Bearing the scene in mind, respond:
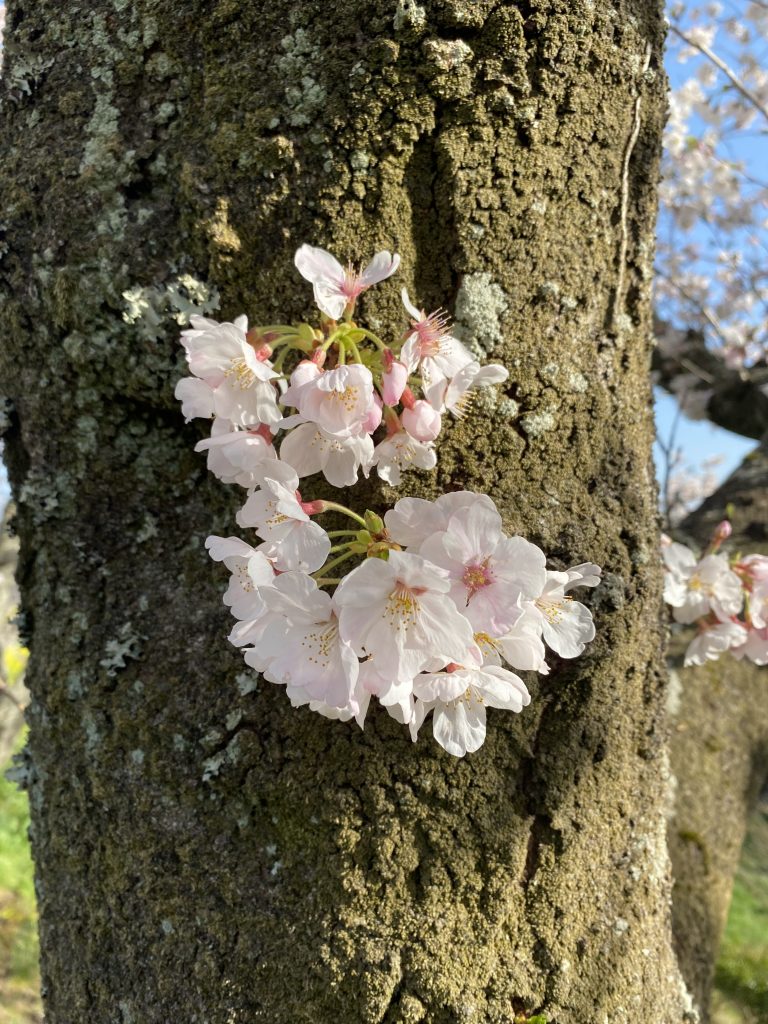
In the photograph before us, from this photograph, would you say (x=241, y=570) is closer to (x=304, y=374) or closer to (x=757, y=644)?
(x=304, y=374)

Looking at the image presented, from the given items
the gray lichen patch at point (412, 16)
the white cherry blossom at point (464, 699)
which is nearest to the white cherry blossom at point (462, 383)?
the white cherry blossom at point (464, 699)

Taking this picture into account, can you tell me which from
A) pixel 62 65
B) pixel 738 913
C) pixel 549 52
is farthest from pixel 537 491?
pixel 738 913

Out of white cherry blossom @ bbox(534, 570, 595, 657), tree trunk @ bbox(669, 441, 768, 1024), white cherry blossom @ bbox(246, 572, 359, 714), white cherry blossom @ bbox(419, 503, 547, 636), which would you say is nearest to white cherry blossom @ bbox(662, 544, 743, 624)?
tree trunk @ bbox(669, 441, 768, 1024)

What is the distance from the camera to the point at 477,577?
839 millimetres

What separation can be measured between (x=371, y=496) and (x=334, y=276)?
323 mm

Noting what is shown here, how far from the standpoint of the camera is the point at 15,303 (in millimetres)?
1166

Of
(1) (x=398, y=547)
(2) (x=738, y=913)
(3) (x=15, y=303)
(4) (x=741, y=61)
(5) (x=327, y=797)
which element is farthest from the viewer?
(4) (x=741, y=61)

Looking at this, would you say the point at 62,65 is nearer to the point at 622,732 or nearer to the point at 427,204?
the point at 427,204

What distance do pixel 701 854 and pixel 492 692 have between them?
1.26 metres

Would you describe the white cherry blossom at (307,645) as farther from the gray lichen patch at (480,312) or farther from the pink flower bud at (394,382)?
the gray lichen patch at (480,312)

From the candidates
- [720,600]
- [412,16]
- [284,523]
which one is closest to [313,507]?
[284,523]

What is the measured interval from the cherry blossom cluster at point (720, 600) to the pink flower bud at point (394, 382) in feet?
3.08

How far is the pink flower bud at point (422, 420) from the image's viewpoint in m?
0.93

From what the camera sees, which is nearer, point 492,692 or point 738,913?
point 492,692
